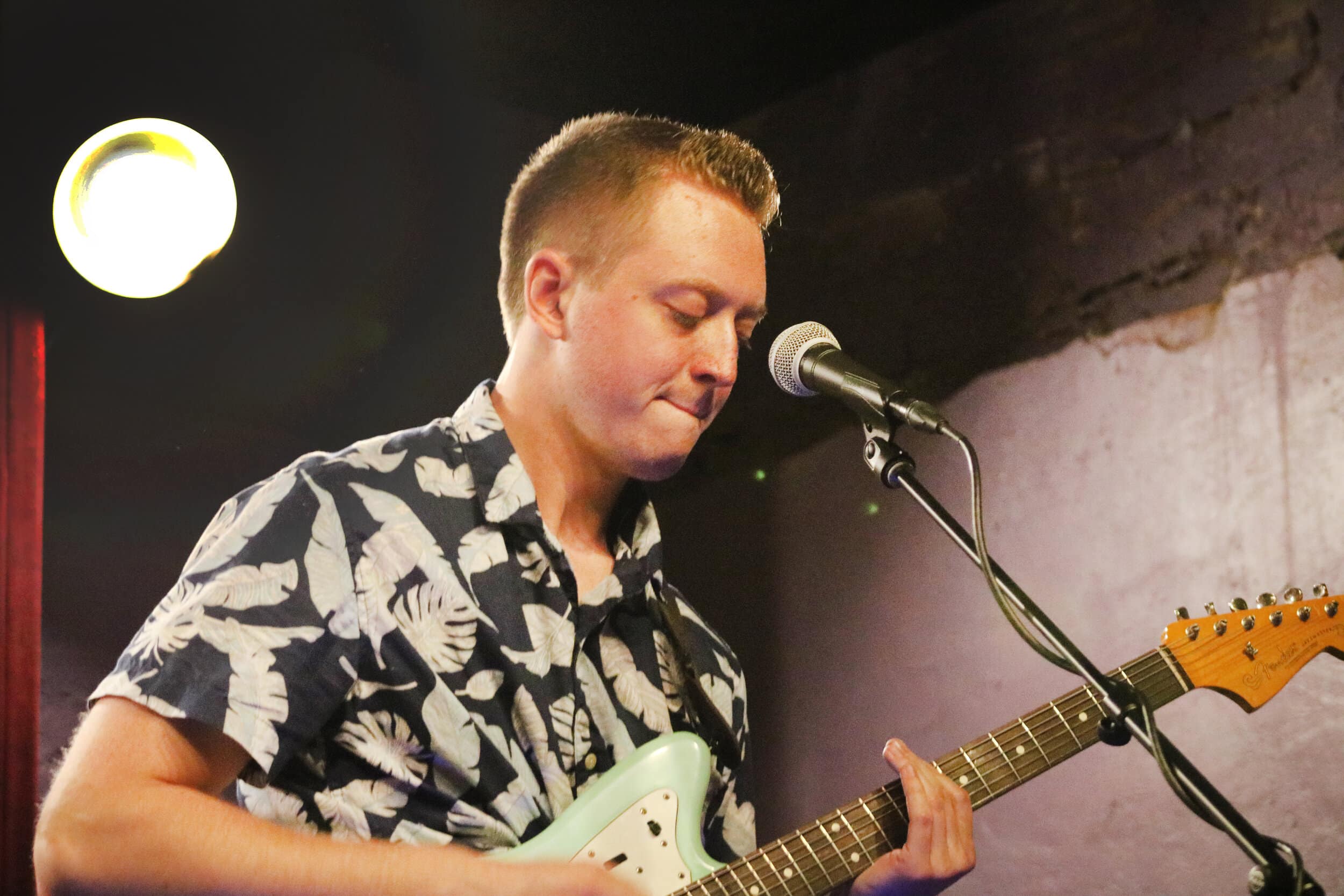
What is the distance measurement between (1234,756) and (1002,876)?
63cm

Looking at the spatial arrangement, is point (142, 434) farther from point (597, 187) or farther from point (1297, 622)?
point (1297, 622)

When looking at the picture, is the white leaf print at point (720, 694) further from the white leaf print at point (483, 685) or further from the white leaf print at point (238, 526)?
the white leaf print at point (238, 526)

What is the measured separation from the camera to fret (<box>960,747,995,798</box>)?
1805 millimetres

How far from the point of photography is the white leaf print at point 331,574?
158 cm

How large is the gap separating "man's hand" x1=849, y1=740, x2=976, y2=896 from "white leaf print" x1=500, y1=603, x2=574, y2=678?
516mm

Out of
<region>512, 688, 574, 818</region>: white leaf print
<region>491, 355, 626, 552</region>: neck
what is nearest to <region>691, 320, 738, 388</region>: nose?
<region>491, 355, 626, 552</region>: neck

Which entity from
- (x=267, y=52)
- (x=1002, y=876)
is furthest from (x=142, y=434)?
(x=1002, y=876)

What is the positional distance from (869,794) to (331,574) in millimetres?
905

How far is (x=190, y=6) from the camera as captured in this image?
272cm

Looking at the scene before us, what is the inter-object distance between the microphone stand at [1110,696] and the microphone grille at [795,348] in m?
0.12

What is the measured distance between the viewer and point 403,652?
1.63m

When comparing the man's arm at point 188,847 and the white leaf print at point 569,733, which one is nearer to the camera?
the man's arm at point 188,847

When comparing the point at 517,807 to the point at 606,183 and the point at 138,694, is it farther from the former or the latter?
the point at 606,183

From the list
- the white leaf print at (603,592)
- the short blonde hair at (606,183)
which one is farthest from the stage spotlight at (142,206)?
the white leaf print at (603,592)
